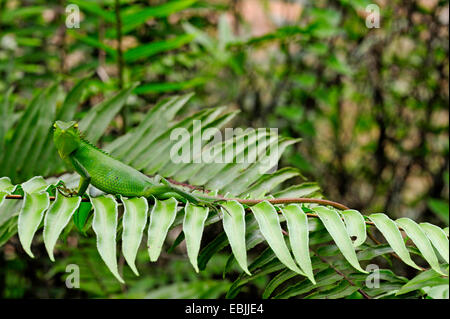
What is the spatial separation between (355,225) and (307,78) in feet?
6.91

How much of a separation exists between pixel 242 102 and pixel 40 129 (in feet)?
7.13

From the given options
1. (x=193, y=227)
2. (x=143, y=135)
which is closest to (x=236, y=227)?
(x=193, y=227)

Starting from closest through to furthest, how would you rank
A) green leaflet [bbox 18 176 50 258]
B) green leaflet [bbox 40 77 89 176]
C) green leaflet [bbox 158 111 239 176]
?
green leaflet [bbox 18 176 50 258]
green leaflet [bbox 158 111 239 176]
green leaflet [bbox 40 77 89 176]

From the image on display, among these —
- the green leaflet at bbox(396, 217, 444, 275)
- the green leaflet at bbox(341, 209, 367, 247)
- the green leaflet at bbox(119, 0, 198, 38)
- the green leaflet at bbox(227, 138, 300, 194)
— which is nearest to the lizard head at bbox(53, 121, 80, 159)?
the green leaflet at bbox(227, 138, 300, 194)

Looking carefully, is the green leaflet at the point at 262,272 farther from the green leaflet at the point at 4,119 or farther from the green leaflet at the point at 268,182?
the green leaflet at the point at 4,119

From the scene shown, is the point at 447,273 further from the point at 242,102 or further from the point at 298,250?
the point at 242,102

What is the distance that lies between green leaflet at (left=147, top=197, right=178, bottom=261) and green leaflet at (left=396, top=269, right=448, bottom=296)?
29.2 inches

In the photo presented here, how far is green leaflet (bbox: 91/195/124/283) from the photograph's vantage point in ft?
4.08

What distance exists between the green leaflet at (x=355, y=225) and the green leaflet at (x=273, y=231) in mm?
199

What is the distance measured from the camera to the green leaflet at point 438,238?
1.48 m

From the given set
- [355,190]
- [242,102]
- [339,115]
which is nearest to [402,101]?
[339,115]

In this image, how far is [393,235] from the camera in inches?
56.8

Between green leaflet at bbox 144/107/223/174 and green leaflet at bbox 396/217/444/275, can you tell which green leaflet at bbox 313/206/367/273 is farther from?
green leaflet at bbox 144/107/223/174

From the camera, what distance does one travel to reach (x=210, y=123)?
2.08m
